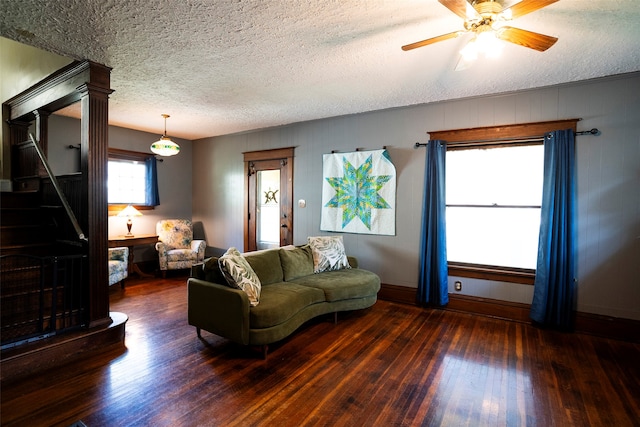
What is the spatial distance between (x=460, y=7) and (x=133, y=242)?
5481mm

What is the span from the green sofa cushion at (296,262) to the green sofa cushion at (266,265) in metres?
0.07

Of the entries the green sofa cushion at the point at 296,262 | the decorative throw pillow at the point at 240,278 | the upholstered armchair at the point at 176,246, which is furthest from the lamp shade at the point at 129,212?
the decorative throw pillow at the point at 240,278

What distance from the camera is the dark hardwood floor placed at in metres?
2.02

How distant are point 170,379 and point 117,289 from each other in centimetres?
318

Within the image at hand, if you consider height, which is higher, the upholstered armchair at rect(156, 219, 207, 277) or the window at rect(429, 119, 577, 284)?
the window at rect(429, 119, 577, 284)

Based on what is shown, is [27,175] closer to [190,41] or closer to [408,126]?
[190,41]

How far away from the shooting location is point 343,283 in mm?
3611

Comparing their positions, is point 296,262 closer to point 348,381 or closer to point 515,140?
point 348,381

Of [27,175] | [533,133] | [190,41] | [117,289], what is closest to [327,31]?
[190,41]

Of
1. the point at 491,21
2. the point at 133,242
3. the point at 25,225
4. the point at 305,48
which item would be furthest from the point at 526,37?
the point at 133,242

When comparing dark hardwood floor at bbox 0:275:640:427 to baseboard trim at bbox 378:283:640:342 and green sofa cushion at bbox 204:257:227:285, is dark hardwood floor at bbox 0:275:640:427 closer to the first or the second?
baseboard trim at bbox 378:283:640:342

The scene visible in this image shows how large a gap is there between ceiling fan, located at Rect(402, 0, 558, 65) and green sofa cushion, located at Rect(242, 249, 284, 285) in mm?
2468

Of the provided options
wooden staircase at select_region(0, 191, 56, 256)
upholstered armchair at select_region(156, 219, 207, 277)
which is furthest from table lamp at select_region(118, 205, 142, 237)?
wooden staircase at select_region(0, 191, 56, 256)

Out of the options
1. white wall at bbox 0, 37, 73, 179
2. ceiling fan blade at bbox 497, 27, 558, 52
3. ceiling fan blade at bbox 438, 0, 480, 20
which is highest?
white wall at bbox 0, 37, 73, 179
